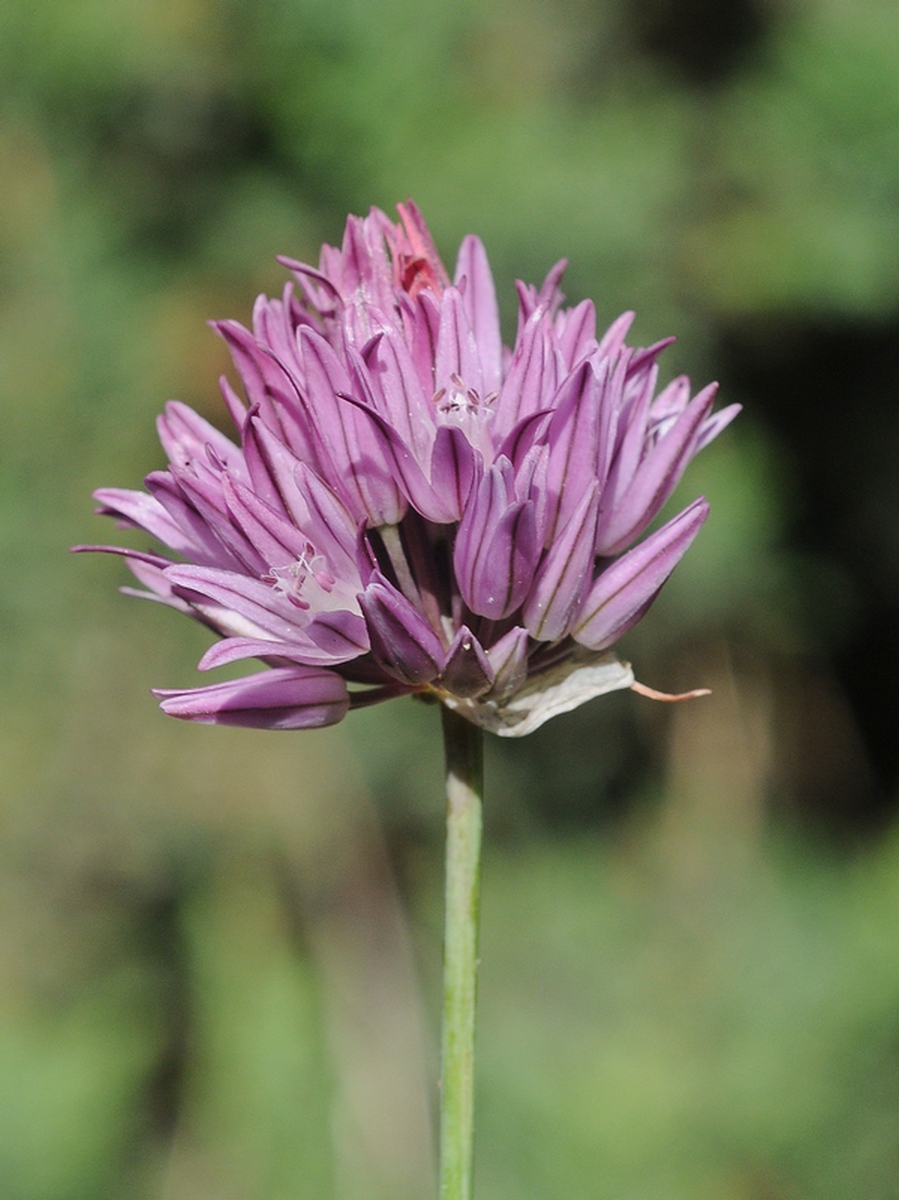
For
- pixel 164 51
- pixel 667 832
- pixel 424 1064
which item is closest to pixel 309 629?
pixel 424 1064

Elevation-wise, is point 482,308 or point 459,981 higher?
point 482,308

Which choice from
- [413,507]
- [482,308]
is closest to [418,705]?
[482,308]

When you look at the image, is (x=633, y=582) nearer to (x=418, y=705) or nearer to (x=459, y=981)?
(x=459, y=981)

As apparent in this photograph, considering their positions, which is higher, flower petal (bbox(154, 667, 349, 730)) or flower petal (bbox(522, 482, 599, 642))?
flower petal (bbox(522, 482, 599, 642))

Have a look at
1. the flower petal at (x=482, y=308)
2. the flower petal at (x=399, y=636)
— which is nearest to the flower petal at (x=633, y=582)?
the flower petal at (x=399, y=636)

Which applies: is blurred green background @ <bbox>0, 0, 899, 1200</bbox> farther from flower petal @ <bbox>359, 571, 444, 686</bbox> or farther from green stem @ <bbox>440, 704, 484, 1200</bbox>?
flower petal @ <bbox>359, 571, 444, 686</bbox>

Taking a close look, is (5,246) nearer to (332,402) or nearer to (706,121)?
(706,121)

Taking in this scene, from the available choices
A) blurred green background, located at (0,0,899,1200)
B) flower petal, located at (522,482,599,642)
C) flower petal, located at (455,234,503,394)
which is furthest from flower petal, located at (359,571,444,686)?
blurred green background, located at (0,0,899,1200)
